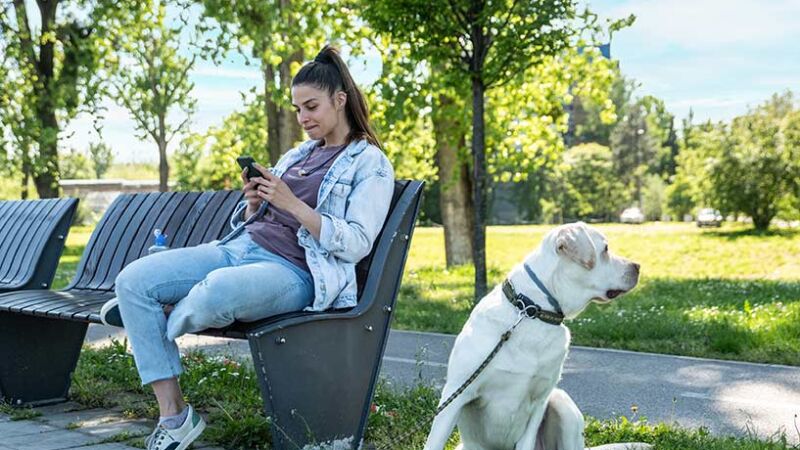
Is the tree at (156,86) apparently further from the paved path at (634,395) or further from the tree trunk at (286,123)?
the paved path at (634,395)

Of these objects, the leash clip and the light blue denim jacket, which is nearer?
the leash clip

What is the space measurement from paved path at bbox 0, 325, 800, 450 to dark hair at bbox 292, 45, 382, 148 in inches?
67.5

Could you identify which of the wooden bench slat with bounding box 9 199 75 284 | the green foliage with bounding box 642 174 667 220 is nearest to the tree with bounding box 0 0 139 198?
the wooden bench slat with bounding box 9 199 75 284

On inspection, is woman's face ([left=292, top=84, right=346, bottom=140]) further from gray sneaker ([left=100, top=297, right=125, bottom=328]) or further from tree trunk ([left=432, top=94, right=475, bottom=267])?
tree trunk ([left=432, top=94, right=475, bottom=267])

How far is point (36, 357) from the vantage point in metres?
5.93

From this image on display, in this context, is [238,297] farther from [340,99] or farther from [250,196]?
[340,99]

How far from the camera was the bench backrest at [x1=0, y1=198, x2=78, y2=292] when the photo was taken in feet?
20.7

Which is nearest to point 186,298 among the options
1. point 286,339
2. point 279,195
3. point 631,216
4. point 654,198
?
point 286,339

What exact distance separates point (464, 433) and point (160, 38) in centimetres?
3118

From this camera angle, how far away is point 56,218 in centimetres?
637

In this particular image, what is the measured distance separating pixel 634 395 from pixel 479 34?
21.0 feet

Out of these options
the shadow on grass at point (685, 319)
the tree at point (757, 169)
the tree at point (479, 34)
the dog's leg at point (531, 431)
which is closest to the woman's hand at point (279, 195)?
the dog's leg at point (531, 431)

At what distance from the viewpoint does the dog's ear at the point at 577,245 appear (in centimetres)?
365

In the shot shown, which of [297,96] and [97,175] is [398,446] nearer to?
[297,96]
